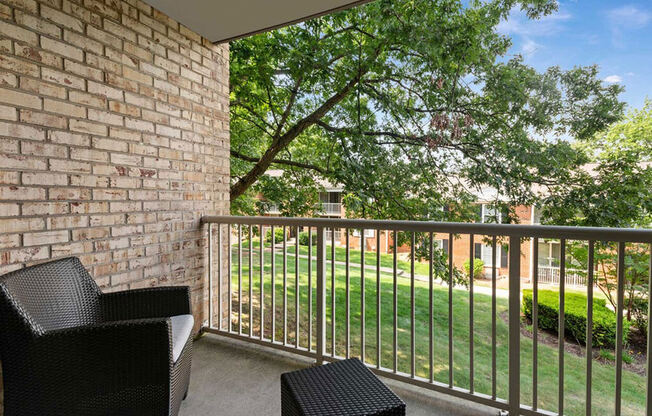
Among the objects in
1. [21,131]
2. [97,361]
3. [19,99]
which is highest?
[19,99]

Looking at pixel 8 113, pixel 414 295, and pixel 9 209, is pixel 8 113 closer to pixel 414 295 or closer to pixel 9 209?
pixel 9 209

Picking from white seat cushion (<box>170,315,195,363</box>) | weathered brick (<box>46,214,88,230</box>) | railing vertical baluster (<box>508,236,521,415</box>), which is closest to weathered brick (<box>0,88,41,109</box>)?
weathered brick (<box>46,214,88,230</box>)

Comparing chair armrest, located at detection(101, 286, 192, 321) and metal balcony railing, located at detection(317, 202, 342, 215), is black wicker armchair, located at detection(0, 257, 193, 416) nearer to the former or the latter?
chair armrest, located at detection(101, 286, 192, 321)

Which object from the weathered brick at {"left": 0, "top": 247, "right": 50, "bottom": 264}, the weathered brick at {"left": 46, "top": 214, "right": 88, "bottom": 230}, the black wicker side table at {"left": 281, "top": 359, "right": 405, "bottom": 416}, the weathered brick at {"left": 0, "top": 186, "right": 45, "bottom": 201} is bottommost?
the black wicker side table at {"left": 281, "top": 359, "right": 405, "bottom": 416}

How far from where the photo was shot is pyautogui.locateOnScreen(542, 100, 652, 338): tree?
4246 mm

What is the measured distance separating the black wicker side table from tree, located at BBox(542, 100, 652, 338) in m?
3.99

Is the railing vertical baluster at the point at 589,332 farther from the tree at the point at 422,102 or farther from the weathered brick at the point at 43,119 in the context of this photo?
the tree at the point at 422,102

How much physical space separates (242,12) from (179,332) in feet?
7.41

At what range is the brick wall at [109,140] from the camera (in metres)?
1.76

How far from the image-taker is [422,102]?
5.34m

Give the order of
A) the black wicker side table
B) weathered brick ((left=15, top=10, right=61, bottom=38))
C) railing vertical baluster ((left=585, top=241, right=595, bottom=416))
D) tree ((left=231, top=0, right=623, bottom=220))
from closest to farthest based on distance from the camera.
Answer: the black wicker side table
railing vertical baluster ((left=585, top=241, right=595, bottom=416))
weathered brick ((left=15, top=10, right=61, bottom=38))
tree ((left=231, top=0, right=623, bottom=220))

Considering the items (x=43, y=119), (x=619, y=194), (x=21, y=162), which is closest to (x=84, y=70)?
(x=43, y=119)

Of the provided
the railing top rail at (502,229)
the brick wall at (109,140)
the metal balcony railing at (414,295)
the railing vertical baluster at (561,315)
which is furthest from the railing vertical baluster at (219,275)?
the railing vertical baluster at (561,315)

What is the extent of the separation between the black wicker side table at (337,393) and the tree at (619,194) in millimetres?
3992
